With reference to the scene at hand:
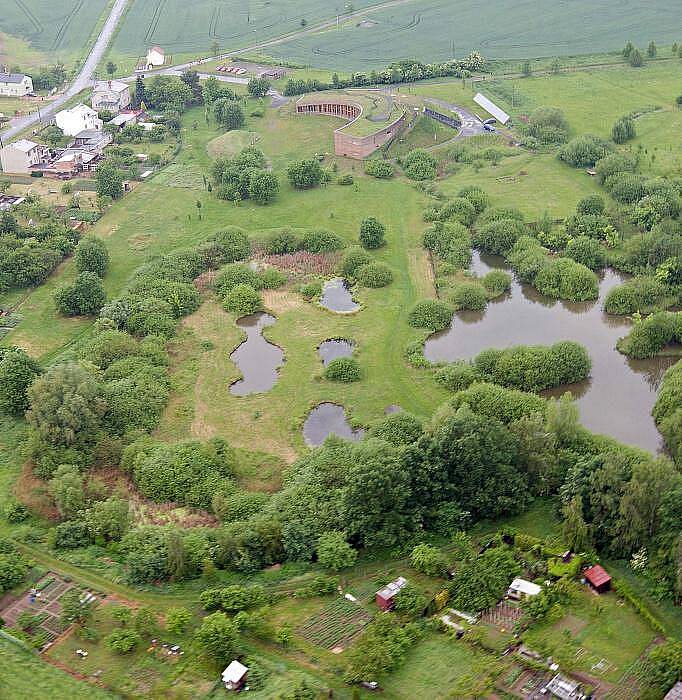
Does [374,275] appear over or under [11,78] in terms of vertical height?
under

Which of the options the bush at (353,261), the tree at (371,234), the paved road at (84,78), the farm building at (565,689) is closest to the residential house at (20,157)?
the paved road at (84,78)

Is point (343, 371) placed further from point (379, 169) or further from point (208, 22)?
point (208, 22)

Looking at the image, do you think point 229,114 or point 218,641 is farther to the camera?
point 229,114

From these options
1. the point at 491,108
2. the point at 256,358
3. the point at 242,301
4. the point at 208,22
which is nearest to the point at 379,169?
the point at 491,108

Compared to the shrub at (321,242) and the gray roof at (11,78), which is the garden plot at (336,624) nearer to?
the shrub at (321,242)

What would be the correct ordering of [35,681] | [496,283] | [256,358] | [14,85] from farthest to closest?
[14,85]
[496,283]
[256,358]
[35,681]

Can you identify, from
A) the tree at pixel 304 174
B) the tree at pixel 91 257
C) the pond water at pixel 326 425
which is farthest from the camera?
the tree at pixel 304 174

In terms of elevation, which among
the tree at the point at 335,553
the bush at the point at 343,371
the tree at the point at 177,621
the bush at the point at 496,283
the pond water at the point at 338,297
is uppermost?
the tree at the point at 177,621

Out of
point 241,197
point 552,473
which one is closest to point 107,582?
point 552,473
